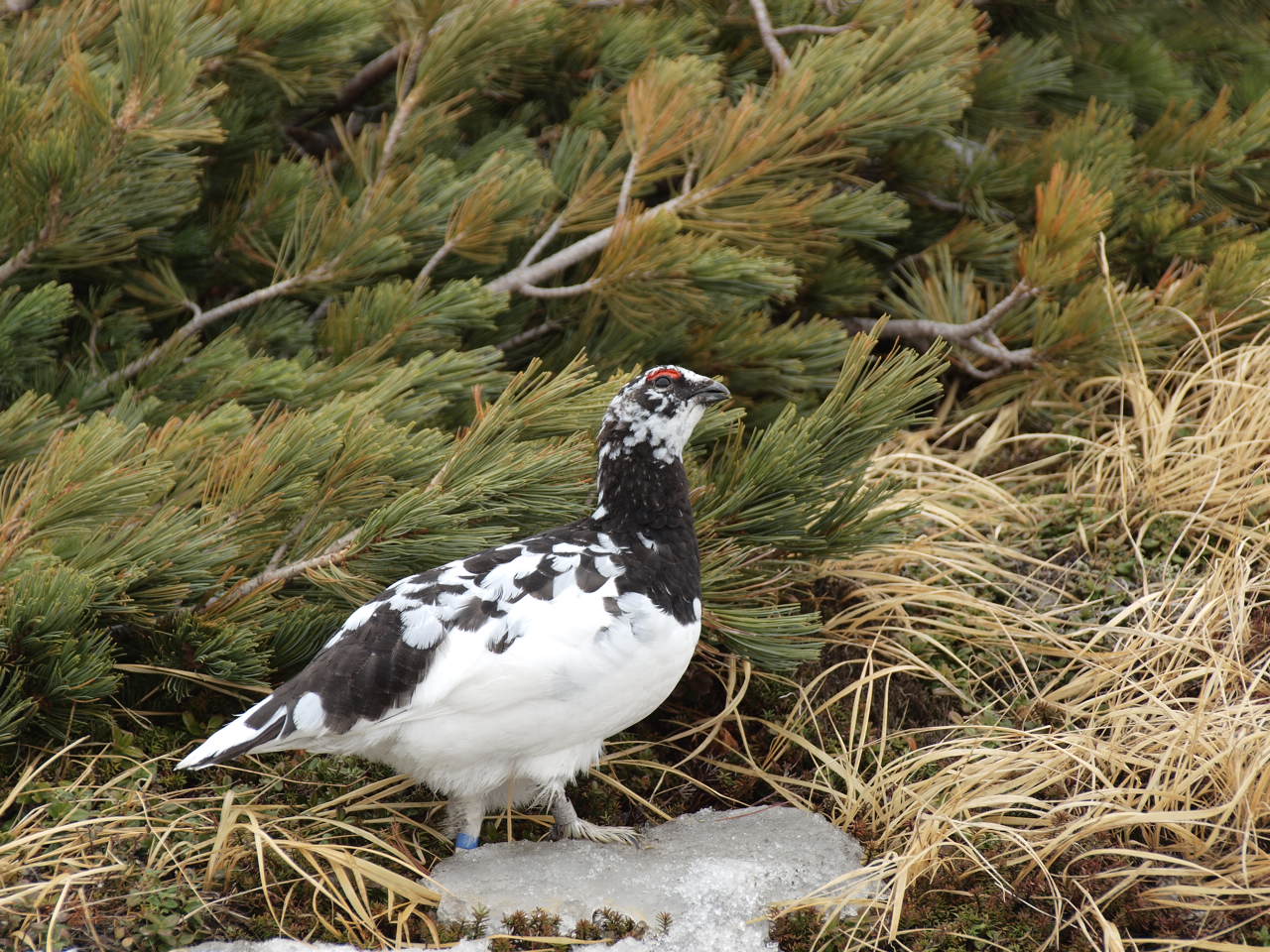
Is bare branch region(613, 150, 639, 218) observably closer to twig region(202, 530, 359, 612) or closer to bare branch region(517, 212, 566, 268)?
bare branch region(517, 212, 566, 268)

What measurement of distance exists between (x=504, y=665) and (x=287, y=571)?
51 cm

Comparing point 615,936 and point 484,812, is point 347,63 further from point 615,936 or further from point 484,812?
point 615,936

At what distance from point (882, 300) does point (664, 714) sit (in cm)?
183

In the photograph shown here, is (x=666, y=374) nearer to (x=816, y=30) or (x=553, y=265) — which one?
(x=553, y=265)

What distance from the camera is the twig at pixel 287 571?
2475 mm

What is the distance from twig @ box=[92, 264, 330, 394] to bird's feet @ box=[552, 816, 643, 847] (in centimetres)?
152

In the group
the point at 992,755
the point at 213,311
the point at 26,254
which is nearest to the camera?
the point at 992,755

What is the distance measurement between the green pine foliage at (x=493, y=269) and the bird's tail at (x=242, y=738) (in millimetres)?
212

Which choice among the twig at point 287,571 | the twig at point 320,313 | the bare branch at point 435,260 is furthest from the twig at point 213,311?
the twig at point 287,571

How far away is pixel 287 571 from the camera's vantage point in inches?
→ 98.3

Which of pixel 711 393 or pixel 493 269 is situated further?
pixel 493 269

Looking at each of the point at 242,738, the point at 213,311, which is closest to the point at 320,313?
the point at 213,311

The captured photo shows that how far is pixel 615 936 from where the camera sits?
7.38 ft

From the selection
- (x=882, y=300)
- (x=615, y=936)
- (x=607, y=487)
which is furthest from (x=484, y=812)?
(x=882, y=300)
